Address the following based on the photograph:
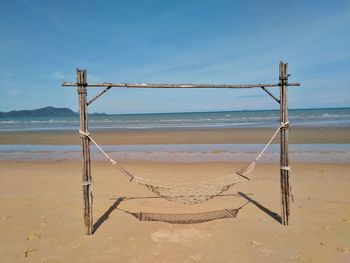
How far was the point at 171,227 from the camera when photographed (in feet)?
15.6

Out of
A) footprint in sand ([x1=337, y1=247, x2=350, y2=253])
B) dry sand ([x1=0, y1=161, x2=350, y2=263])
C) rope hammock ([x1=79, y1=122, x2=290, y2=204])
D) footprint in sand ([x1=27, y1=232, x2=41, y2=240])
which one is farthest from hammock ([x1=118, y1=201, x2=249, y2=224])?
footprint in sand ([x1=337, y1=247, x2=350, y2=253])

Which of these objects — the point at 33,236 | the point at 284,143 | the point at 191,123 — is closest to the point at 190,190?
the point at 284,143

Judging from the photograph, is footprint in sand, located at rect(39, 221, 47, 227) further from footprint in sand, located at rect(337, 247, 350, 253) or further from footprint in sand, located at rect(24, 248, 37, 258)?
footprint in sand, located at rect(337, 247, 350, 253)

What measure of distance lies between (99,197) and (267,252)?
12.6 ft

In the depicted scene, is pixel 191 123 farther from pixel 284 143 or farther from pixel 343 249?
pixel 343 249

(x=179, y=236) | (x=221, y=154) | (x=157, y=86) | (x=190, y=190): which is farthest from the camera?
(x=221, y=154)

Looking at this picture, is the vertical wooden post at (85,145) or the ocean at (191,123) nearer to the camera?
the vertical wooden post at (85,145)

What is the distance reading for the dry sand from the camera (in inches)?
153

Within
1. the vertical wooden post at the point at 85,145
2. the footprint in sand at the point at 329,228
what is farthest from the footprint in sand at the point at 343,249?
the vertical wooden post at the point at 85,145

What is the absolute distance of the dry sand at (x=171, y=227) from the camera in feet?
12.8

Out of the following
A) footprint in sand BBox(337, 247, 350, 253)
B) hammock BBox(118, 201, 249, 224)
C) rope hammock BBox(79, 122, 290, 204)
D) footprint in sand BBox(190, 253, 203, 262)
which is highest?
rope hammock BBox(79, 122, 290, 204)

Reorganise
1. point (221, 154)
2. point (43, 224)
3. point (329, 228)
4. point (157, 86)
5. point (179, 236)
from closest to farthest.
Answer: point (179, 236) < point (329, 228) < point (157, 86) < point (43, 224) < point (221, 154)

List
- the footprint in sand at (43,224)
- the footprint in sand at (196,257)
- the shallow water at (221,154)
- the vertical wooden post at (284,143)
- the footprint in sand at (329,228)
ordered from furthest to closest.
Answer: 1. the shallow water at (221,154)
2. the footprint in sand at (43,224)
3. the vertical wooden post at (284,143)
4. the footprint in sand at (329,228)
5. the footprint in sand at (196,257)

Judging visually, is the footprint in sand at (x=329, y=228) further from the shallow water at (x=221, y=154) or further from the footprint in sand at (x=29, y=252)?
the shallow water at (x=221, y=154)
